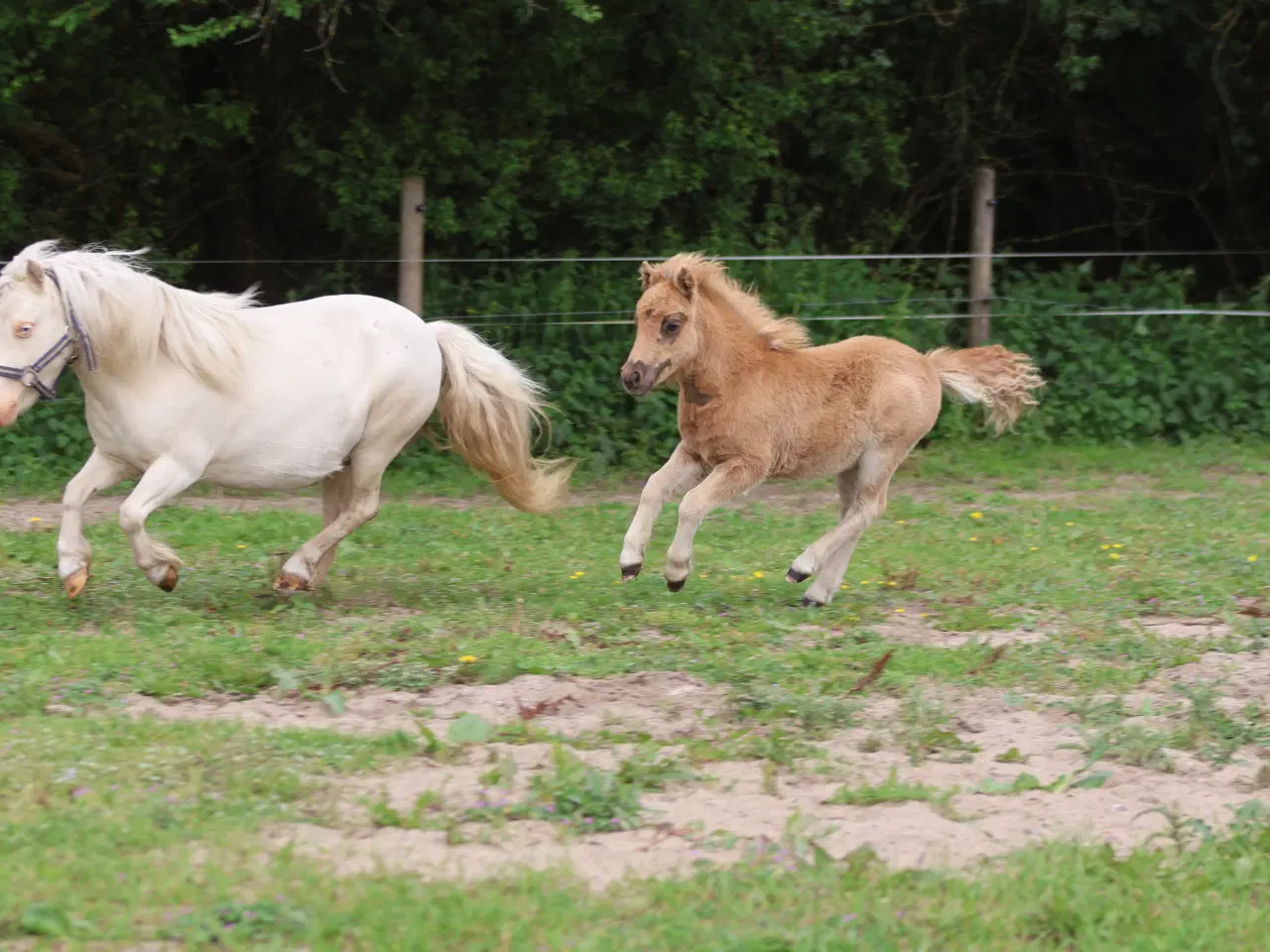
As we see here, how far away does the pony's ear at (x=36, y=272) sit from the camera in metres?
5.98

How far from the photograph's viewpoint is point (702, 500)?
6.82m

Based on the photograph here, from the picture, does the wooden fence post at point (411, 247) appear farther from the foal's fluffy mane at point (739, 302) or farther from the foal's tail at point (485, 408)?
the foal's fluffy mane at point (739, 302)

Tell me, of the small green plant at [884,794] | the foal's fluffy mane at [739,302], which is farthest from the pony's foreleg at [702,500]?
the small green plant at [884,794]

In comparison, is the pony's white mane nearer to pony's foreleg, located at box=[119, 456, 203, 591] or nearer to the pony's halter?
the pony's halter

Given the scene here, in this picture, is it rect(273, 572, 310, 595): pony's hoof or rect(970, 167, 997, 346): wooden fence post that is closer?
rect(273, 572, 310, 595): pony's hoof

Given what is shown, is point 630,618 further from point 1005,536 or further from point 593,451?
point 593,451

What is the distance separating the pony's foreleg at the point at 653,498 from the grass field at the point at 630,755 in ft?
0.80

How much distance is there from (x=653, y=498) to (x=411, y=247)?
5123 mm

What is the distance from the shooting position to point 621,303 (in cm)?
1244

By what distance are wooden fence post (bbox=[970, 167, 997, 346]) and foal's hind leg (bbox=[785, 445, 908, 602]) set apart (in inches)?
233

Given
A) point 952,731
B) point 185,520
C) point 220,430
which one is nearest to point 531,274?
point 185,520

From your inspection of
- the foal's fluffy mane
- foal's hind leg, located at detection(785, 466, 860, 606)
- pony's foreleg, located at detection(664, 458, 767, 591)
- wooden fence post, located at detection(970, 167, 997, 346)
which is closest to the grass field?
foal's hind leg, located at detection(785, 466, 860, 606)

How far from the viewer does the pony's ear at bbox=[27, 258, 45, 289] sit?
5.98 meters

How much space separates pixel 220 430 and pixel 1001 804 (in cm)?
355
